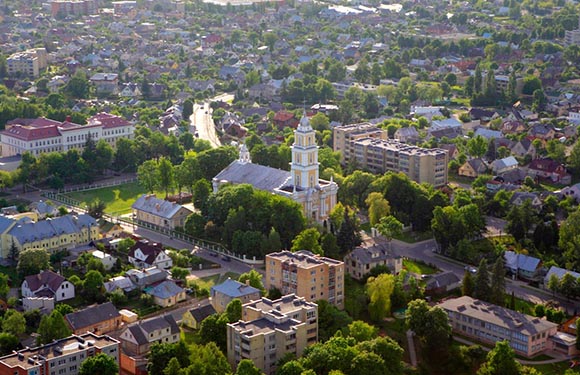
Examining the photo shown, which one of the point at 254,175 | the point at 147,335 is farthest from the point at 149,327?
the point at 254,175

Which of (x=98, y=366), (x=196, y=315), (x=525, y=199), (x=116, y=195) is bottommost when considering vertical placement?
(x=116, y=195)

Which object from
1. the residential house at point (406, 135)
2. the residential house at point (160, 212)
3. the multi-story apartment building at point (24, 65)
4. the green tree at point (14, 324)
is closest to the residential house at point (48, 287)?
the green tree at point (14, 324)

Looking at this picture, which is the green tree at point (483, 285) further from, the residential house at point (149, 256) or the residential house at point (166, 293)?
the residential house at point (149, 256)

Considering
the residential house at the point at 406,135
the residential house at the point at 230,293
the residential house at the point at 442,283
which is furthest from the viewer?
the residential house at the point at 406,135

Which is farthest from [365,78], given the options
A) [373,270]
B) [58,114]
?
[373,270]

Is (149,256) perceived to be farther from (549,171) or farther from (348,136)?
(549,171)

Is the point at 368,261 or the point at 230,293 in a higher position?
the point at 230,293
